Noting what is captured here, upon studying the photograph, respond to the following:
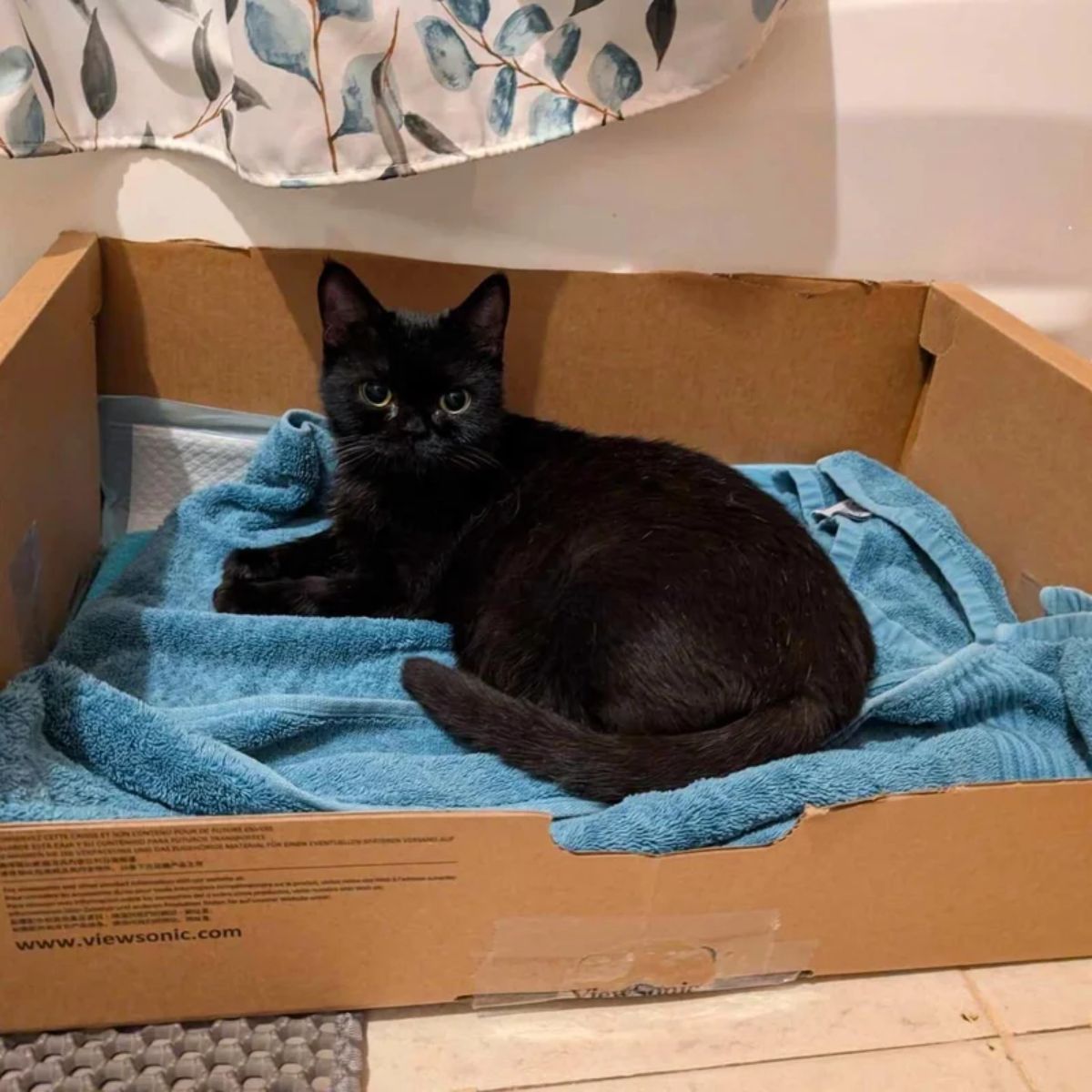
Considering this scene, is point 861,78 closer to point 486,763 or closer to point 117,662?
point 486,763

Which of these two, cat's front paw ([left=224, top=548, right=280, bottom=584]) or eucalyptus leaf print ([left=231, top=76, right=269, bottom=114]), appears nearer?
eucalyptus leaf print ([left=231, top=76, right=269, bottom=114])

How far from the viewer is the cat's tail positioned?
0.91m

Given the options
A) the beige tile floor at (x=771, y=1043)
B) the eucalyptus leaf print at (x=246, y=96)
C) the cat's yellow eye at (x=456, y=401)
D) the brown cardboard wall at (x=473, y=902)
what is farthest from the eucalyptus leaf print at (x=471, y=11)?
the beige tile floor at (x=771, y=1043)

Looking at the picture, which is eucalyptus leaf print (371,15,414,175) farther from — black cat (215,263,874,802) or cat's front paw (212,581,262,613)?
cat's front paw (212,581,262,613)

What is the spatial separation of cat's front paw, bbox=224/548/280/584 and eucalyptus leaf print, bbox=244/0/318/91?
0.57 meters

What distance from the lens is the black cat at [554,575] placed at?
95 centimetres

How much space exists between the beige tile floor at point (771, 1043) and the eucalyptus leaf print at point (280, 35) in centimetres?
98

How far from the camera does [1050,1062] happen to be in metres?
0.84

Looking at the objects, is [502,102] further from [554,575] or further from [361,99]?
[554,575]

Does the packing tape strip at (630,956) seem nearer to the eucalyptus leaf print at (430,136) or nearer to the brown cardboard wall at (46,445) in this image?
the brown cardboard wall at (46,445)

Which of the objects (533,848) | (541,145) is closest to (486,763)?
(533,848)

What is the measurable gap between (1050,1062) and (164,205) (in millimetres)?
1370

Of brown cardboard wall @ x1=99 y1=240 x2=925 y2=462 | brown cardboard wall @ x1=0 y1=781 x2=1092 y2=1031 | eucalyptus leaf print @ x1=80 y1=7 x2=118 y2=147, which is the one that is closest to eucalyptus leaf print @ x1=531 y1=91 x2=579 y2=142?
brown cardboard wall @ x1=99 y1=240 x2=925 y2=462

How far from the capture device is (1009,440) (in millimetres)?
1244
